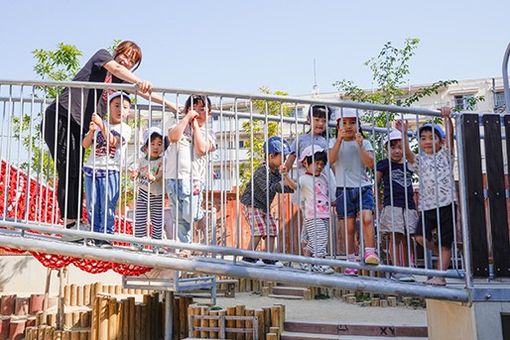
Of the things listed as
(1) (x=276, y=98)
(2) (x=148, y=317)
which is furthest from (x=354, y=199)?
(2) (x=148, y=317)

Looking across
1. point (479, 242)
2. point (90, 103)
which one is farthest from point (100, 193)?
point (479, 242)

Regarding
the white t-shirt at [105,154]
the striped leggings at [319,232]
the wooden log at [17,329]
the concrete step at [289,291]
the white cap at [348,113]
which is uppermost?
the white cap at [348,113]

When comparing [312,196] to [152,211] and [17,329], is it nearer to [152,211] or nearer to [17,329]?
[152,211]

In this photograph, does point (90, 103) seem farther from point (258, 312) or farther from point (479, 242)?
point (258, 312)

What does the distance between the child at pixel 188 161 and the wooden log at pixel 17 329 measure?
6210 millimetres

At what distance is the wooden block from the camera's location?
9703 millimetres

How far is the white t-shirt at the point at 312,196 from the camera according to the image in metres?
4.41

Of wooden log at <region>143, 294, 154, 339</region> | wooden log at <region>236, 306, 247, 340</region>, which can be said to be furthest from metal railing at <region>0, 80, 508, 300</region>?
wooden log at <region>143, 294, 154, 339</region>

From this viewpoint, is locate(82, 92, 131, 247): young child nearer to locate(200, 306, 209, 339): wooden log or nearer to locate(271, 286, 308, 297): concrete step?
locate(200, 306, 209, 339): wooden log

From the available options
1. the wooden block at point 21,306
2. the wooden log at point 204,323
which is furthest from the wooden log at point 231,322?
the wooden block at point 21,306

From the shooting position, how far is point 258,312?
23.1ft

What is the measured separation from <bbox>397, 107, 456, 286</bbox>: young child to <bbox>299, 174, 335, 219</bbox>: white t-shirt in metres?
0.76

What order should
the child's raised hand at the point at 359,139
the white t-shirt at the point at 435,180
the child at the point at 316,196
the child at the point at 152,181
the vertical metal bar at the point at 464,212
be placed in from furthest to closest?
the child at the point at 152,181
the child at the point at 316,196
the child's raised hand at the point at 359,139
the white t-shirt at the point at 435,180
the vertical metal bar at the point at 464,212

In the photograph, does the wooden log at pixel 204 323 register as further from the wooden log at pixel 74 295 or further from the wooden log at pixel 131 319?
the wooden log at pixel 74 295
